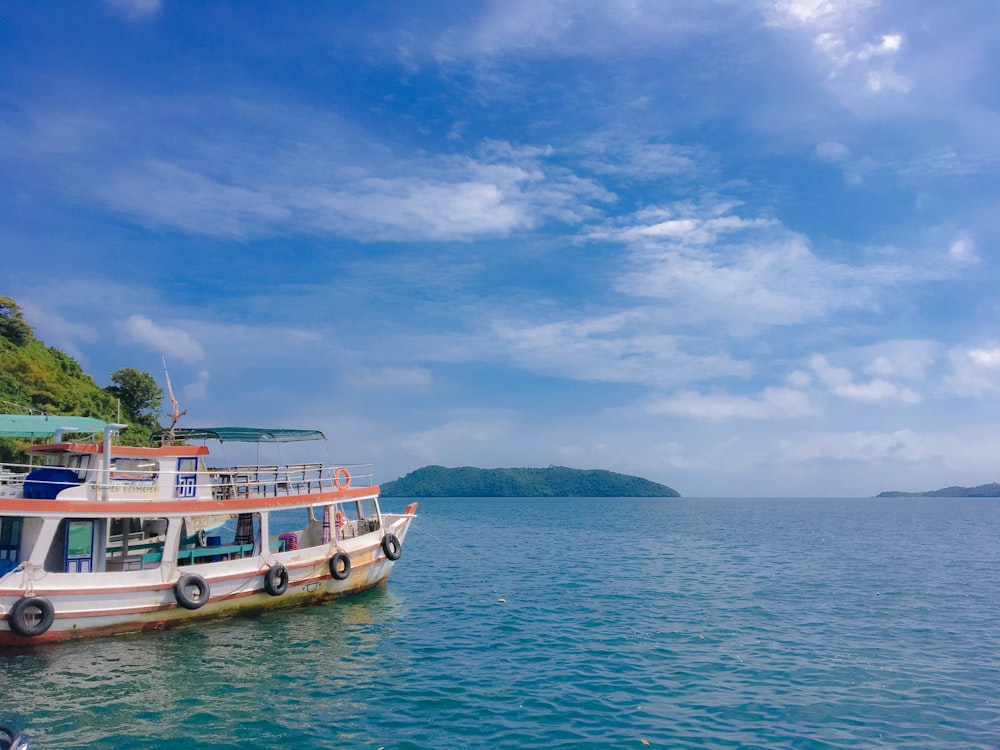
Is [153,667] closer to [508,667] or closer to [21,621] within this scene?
[21,621]

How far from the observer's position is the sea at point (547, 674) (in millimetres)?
12625

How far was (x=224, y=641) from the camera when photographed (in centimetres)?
1875

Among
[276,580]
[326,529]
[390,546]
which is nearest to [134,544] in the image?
[276,580]

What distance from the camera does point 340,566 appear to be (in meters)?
24.2

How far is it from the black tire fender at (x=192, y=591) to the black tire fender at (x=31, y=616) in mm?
3147

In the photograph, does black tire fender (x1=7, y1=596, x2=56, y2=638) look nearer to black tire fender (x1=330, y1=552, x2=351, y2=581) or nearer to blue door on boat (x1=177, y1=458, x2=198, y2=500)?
blue door on boat (x1=177, y1=458, x2=198, y2=500)

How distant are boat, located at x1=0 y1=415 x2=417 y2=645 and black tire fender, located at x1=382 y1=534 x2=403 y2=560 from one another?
0.06 metres

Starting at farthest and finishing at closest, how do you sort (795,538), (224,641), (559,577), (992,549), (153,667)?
(795,538)
(992,549)
(559,577)
(224,641)
(153,667)

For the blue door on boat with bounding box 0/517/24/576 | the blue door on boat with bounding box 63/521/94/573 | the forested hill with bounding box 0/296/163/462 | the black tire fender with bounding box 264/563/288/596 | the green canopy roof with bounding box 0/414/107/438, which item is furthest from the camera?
the forested hill with bounding box 0/296/163/462

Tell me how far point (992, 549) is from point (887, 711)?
47.0m

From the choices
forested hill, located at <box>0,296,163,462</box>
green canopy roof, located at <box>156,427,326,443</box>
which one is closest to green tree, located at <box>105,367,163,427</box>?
forested hill, located at <box>0,296,163,462</box>

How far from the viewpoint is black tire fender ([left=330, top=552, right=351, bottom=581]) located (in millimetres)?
23953

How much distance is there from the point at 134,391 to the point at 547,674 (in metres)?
69.3

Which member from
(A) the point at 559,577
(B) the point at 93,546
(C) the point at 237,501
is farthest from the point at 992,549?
(B) the point at 93,546
